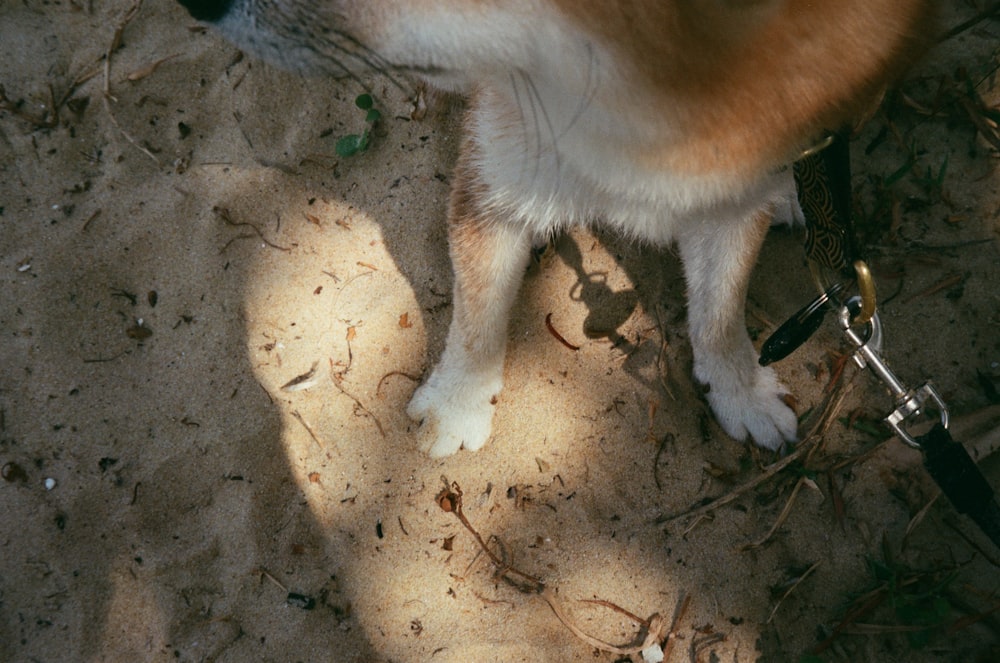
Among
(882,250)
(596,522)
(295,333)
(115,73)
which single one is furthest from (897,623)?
(115,73)

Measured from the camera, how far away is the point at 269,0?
1068mm

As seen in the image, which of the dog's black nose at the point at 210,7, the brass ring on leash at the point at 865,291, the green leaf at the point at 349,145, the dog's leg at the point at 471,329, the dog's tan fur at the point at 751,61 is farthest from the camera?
the green leaf at the point at 349,145

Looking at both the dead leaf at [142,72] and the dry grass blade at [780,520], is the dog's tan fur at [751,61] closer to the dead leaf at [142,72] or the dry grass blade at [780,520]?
the dry grass blade at [780,520]

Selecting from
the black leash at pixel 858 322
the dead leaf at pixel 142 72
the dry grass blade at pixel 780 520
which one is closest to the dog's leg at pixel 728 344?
the dry grass blade at pixel 780 520

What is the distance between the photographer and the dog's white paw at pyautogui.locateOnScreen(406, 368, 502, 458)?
1894mm

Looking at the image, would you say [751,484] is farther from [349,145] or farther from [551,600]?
[349,145]

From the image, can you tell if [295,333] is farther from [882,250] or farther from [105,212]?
[882,250]

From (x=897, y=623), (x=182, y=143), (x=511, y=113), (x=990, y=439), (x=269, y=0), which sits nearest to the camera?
(x=269, y=0)

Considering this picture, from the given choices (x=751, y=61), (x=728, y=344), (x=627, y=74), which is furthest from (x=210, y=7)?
(x=728, y=344)

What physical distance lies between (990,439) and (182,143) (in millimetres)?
2513

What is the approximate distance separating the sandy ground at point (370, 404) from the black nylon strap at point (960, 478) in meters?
0.54

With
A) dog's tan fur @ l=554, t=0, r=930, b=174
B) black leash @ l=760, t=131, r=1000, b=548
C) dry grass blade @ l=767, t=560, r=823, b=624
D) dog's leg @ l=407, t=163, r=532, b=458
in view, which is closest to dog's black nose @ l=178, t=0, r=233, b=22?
dog's tan fur @ l=554, t=0, r=930, b=174

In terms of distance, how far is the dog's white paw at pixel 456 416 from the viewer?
189 centimetres

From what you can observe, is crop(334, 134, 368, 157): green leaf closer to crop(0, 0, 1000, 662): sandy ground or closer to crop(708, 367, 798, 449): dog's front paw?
crop(0, 0, 1000, 662): sandy ground
